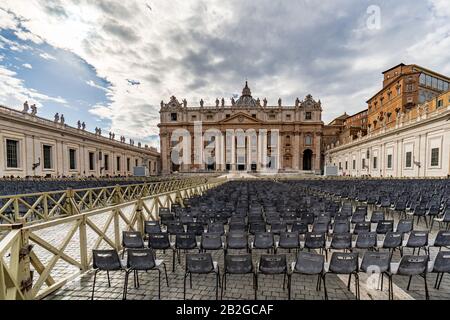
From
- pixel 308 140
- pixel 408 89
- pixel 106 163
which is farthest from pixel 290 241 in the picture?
pixel 308 140

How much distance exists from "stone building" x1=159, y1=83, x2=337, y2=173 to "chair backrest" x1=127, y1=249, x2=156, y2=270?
2207 inches

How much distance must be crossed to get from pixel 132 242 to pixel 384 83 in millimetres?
58013

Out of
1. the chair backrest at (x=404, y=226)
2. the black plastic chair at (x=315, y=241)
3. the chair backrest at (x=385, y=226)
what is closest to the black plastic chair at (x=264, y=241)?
the black plastic chair at (x=315, y=241)

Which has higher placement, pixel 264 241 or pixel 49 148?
pixel 49 148

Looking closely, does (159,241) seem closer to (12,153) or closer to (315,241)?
(315,241)

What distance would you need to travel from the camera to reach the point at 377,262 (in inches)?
139

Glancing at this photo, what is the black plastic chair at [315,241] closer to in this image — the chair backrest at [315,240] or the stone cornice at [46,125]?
the chair backrest at [315,240]

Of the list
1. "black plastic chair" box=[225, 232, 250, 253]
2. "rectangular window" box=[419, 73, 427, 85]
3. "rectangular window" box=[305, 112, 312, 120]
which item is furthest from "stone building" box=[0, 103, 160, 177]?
"rectangular window" box=[419, 73, 427, 85]

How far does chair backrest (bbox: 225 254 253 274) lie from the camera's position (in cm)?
353

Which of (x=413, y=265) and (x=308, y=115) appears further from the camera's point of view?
(x=308, y=115)

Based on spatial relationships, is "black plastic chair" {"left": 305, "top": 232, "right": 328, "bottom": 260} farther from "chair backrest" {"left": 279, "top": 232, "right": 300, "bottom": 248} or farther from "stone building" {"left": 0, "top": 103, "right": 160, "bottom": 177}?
"stone building" {"left": 0, "top": 103, "right": 160, "bottom": 177}

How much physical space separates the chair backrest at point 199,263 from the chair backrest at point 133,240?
179 cm

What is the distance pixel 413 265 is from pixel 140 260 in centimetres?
460

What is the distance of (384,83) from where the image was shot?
4566cm
